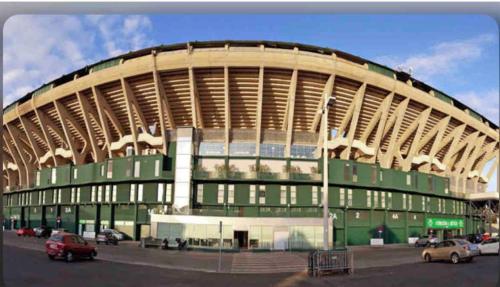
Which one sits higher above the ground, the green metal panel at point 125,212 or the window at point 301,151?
the window at point 301,151

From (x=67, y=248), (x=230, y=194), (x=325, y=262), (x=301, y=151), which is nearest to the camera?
(x=325, y=262)

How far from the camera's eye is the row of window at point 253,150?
4175 centimetres

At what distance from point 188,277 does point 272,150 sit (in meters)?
26.8

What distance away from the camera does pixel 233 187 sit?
4231 cm

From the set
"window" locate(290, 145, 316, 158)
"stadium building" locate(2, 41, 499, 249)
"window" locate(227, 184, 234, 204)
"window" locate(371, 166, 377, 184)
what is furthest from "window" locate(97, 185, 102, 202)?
"window" locate(371, 166, 377, 184)

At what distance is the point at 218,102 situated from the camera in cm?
4016

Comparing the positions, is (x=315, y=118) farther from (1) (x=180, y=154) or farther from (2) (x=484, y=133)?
(2) (x=484, y=133)

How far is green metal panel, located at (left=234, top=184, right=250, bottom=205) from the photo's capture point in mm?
42219

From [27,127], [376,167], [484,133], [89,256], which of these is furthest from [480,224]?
[27,127]

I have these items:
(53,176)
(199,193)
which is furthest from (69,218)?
(199,193)

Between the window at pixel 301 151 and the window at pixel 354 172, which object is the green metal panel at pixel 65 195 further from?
the window at pixel 354 172

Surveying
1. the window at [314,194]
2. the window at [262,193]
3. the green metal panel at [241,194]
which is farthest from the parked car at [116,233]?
the window at [314,194]

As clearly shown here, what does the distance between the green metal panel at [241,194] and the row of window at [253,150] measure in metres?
3.77

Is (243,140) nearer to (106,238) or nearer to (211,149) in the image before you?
(211,149)
